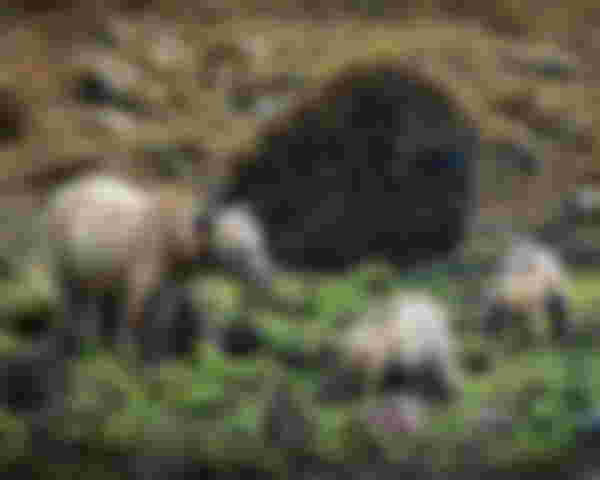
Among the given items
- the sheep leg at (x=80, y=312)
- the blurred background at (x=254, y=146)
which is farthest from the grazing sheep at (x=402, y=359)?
the sheep leg at (x=80, y=312)

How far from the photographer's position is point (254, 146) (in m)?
4.98

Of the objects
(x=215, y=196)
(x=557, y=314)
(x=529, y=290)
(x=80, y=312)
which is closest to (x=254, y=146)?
(x=215, y=196)

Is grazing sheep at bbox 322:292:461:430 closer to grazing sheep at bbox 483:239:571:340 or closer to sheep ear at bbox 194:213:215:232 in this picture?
grazing sheep at bbox 483:239:571:340

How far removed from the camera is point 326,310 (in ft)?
16.1

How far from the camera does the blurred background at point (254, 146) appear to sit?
15.6 feet

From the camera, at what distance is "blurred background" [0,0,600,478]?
477 centimetres

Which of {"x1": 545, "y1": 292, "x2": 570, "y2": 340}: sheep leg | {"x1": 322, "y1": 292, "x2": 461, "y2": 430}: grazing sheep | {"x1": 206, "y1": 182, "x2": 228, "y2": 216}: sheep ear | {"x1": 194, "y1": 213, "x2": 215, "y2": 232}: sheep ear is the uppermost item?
{"x1": 206, "y1": 182, "x2": 228, "y2": 216}: sheep ear

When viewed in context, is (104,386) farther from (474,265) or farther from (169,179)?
(474,265)

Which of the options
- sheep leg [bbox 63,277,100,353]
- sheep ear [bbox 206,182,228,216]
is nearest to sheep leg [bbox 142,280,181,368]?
sheep leg [bbox 63,277,100,353]

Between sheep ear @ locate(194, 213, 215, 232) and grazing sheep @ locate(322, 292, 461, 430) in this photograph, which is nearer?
grazing sheep @ locate(322, 292, 461, 430)

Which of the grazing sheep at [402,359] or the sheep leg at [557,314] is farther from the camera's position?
the sheep leg at [557,314]

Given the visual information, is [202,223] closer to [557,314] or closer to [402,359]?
[402,359]

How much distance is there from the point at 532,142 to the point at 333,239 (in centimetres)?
105

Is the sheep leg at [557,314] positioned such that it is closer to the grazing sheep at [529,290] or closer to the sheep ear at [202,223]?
the grazing sheep at [529,290]
